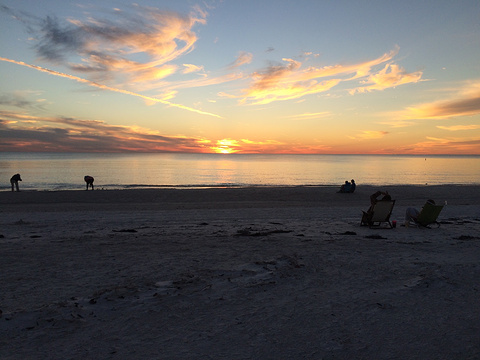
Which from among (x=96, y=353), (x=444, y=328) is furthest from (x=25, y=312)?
(x=444, y=328)

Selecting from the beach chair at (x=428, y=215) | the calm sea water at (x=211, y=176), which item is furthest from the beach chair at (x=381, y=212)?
the calm sea water at (x=211, y=176)

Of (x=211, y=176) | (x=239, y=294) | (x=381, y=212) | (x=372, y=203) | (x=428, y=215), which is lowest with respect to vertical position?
(x=239, y=294)

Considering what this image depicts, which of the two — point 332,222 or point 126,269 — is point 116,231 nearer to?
point 126,269

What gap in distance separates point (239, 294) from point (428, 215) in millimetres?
9149

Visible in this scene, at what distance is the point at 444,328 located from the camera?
440 cm

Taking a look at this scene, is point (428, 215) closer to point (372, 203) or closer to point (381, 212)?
point (381, 212)

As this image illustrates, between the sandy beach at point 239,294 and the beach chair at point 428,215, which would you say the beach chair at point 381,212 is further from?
the beach chair at point 428,215

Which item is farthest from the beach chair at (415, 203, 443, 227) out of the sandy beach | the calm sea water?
the calm sea water

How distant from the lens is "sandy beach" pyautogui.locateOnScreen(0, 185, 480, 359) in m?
3.99

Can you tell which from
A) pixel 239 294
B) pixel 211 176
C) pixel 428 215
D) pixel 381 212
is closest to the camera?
pixel 239 294

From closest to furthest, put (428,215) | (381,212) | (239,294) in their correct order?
(239,294) < (428,215) < (381,212)

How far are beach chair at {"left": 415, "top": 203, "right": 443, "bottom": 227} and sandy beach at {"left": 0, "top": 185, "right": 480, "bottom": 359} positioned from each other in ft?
2.23

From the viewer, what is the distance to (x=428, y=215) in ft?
37.4

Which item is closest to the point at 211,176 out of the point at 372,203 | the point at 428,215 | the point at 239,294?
the point at 372,203
